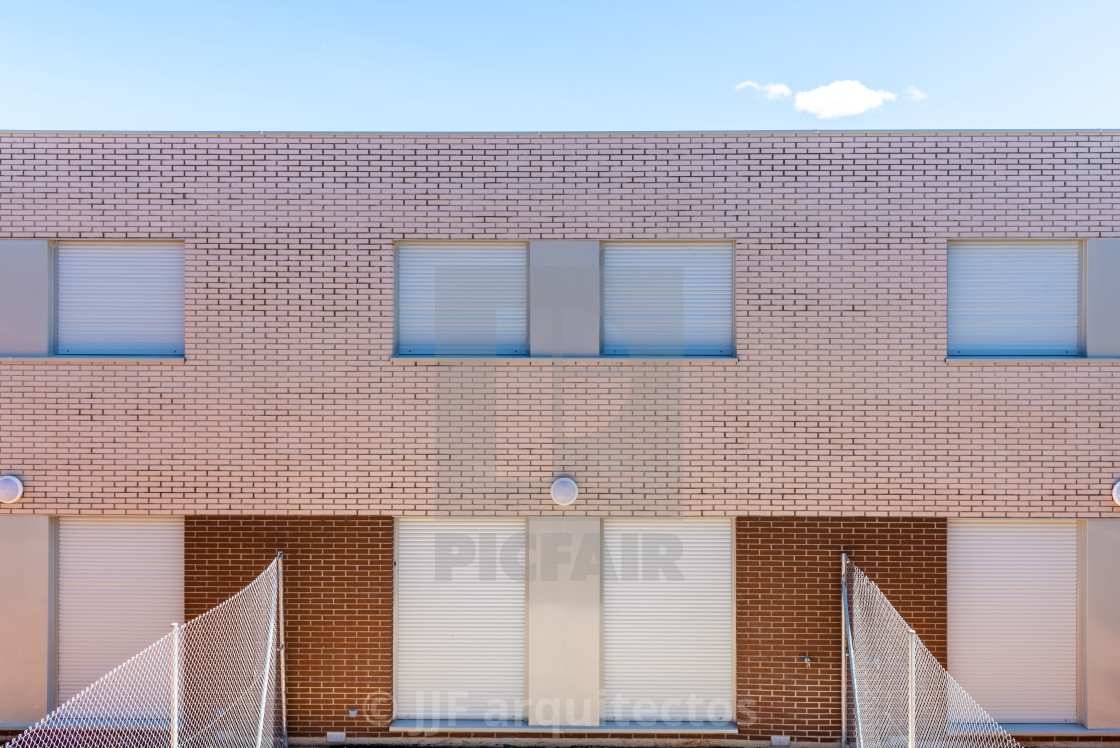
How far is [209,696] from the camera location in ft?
22.7

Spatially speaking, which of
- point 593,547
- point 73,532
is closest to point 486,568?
point 593,547

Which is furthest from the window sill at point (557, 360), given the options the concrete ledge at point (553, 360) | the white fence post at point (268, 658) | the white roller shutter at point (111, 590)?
the white roller shutter at point (111, 590)

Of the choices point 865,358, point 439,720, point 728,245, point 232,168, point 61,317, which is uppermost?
point 232,168

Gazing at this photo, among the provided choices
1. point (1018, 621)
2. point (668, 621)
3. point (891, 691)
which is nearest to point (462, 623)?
point (668, 621)

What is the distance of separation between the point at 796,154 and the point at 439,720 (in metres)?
7.45

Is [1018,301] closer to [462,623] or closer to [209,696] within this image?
[462,623]

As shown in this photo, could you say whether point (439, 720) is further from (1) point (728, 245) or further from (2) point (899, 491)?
(1) point (728, 245)

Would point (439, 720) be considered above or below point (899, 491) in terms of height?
below

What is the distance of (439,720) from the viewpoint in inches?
280

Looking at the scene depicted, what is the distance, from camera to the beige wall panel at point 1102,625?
6938mm

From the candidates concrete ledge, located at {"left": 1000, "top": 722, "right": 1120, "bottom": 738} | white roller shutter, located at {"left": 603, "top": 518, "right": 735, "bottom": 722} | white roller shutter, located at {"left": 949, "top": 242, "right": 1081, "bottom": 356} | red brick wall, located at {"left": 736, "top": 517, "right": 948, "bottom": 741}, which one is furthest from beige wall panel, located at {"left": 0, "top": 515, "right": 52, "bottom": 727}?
concrete ledge, located at {"left": 1000, "top": 722, "right": 1120, "bottom": 738}

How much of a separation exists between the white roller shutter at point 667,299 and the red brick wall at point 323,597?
3456mm

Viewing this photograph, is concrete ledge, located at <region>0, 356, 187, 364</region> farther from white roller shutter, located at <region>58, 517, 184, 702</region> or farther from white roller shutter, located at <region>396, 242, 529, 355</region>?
white roller shutter, located at <region>396, 242, 529, 355</region>

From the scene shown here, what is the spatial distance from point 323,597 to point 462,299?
366cm
